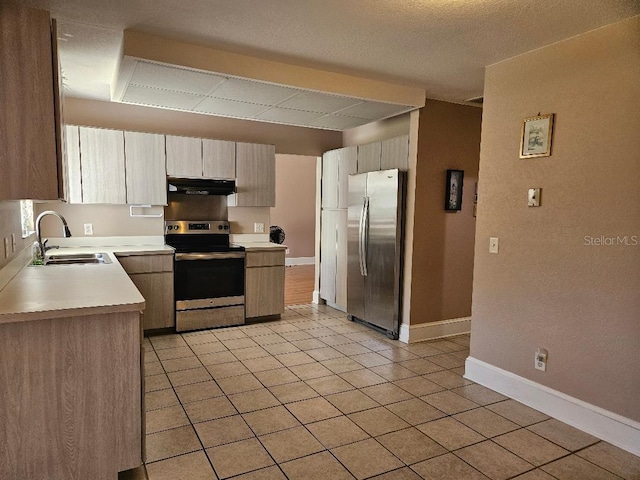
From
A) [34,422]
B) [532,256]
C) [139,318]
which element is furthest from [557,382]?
[34,422]

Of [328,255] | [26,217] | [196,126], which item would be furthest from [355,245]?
[26,217]

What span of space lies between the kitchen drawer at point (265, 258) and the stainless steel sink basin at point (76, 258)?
1.44m

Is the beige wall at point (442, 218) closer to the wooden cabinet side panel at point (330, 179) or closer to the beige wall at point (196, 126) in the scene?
the wooden cabinet side panel at point (330, 179)

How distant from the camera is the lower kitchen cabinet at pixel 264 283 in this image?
4566 mm

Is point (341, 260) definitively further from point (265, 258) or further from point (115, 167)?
point (115, 167)

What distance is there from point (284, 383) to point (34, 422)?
1680 mm

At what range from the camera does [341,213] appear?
5.05 meters

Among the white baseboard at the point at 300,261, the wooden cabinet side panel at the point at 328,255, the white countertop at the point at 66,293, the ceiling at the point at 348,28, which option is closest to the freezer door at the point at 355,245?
the wooden cabinet side panel at the point at 328,255

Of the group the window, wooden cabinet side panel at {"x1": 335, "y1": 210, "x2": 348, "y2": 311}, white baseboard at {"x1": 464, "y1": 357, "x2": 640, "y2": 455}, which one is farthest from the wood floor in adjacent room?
the window

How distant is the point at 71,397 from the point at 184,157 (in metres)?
3.07

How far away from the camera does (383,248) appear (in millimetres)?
4203

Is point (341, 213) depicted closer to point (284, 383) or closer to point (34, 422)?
point (284, 383)

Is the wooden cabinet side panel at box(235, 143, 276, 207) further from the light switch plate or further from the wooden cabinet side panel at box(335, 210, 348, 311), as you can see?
the light switch plate

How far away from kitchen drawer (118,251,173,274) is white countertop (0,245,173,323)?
1105 millimetres
